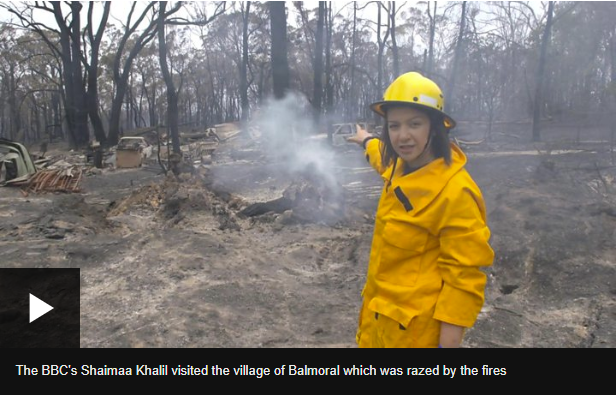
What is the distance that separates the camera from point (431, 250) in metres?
1.50

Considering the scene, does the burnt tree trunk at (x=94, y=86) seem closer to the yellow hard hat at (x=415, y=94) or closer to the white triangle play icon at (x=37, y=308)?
the white triangle play icon at (x=37, y=308)

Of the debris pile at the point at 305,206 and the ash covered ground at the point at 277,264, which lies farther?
the debris pile at the point at 305,206

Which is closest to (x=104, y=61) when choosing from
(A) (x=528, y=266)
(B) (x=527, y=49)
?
(B) (x=527, y=49)

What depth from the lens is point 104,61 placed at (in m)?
33.0

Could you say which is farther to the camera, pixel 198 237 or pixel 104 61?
pixel 104 61

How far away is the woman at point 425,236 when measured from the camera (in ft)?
4.54

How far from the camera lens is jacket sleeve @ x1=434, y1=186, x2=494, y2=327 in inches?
53.6

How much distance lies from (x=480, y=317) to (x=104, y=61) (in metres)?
35.6

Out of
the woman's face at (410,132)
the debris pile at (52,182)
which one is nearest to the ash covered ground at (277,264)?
the debris pile at (52,182)

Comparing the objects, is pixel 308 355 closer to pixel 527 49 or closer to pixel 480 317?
pixel 480 317
